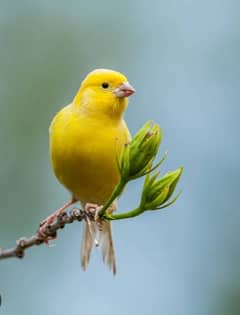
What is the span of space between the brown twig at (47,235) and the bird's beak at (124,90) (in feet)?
3.00

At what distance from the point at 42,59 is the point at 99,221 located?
14.0 feet

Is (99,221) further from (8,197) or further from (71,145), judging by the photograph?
(8,197)

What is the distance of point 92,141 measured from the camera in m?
3.01

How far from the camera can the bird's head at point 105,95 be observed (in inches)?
134

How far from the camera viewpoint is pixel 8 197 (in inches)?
241

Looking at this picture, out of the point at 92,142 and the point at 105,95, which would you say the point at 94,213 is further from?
the point at 105,95

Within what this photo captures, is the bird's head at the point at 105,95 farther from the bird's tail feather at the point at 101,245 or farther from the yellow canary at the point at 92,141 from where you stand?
the bird's tail feather at the point at 101,245

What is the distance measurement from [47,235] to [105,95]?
123cm

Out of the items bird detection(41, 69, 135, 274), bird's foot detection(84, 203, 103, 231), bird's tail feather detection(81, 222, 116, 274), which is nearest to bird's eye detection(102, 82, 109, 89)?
bird detection(41, 69, 135, 274)

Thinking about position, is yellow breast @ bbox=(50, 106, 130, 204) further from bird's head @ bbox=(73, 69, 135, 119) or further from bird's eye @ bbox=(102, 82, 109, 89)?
bird's eye @ bbox=(102, 82, 109, 89)

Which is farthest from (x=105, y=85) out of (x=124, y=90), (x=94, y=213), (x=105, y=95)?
(x=94, y=213)

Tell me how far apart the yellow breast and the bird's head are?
125 millimetres

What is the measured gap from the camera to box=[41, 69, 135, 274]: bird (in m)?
2.96

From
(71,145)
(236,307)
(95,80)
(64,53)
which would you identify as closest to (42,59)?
(64,53)
